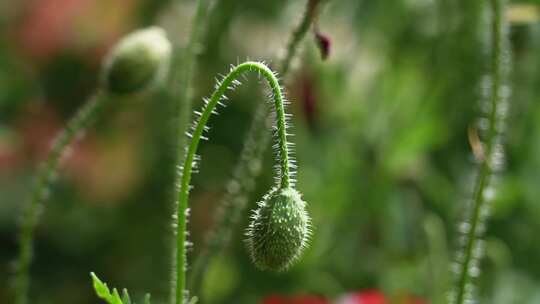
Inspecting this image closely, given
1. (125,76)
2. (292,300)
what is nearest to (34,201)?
(125,76)

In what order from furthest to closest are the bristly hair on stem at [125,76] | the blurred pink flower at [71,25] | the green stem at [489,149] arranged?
the blurred pink flower at [71,25] < the bristly hair on stem at [125,76] < the green stem at [489,149]

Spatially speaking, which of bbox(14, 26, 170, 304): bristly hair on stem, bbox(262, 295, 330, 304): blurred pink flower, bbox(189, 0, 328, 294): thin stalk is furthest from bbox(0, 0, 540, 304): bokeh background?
bbox(189, 0, 328, 294): thin stalk

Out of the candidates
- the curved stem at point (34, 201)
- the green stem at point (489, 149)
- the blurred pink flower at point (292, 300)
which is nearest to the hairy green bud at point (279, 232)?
the green stem at point (489, 149)

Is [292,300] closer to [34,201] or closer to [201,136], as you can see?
[34,201]

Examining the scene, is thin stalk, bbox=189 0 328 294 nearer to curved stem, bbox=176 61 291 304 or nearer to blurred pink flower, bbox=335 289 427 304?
curved stem, bbox=176 61 291 304

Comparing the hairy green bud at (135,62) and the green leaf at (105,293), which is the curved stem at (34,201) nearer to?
the hairy green bud at (135,62)
